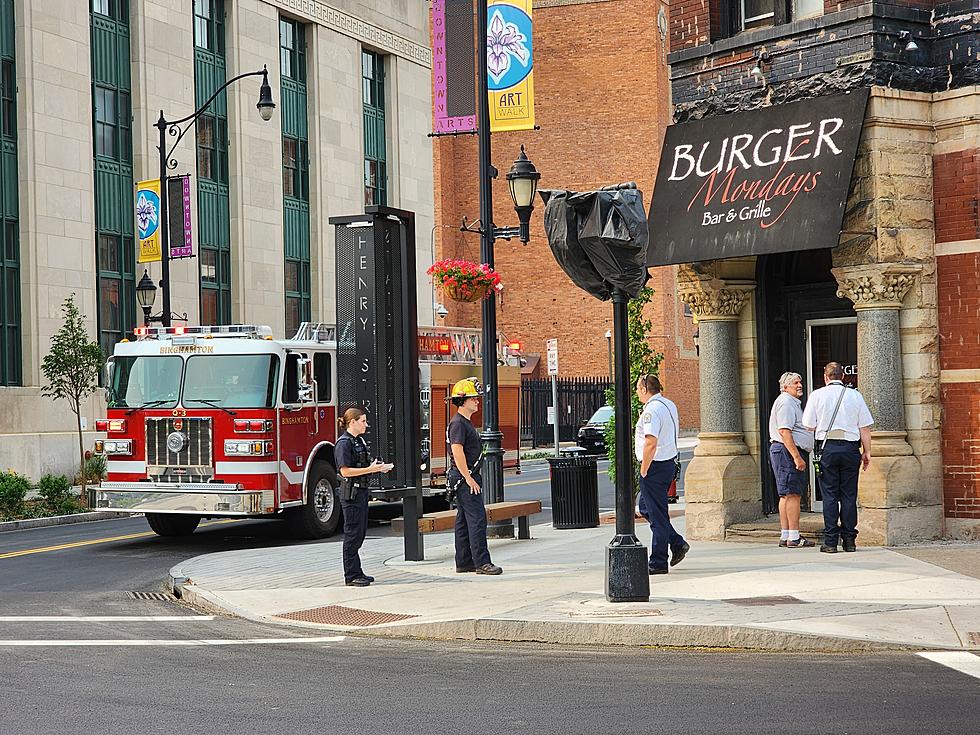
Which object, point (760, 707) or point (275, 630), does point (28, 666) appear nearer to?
point (275, 630)

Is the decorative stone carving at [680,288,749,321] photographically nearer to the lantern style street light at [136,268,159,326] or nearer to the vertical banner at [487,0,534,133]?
the vertical banner at [487,0,534,133]

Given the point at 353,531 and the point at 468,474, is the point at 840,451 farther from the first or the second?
the point at 353,531

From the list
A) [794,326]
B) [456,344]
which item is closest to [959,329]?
[794,326]

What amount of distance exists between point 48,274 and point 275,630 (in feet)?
73.1

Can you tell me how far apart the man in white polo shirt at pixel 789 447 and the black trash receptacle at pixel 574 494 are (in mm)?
4200

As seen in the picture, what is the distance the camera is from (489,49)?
19328 millimetres

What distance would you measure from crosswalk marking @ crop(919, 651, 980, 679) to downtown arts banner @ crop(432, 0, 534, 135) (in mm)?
11074

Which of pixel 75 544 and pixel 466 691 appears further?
pixel 75 544

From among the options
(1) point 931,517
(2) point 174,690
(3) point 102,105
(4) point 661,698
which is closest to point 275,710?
(2) point 174,690

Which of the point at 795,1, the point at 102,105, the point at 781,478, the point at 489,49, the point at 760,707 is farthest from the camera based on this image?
the point at 102,105

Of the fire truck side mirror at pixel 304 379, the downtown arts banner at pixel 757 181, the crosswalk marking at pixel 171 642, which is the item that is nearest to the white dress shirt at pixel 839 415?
the downtown arts banner at pixel 757 181

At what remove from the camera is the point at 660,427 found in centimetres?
1260

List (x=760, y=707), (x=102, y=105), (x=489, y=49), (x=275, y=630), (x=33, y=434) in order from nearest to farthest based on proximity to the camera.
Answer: (x=760, y=707) → (x=275, y=630) → (x=489, y=49) → (x=33, y=434) → (x=102, y=105)

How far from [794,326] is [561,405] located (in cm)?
3605
